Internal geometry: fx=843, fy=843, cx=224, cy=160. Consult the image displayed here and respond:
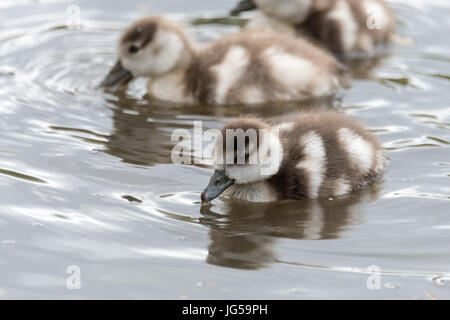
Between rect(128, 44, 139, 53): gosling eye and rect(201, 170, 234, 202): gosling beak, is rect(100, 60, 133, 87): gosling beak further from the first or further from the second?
rect(201, 170, 234, 202): gosling beak

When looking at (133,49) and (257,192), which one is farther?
(133,49)

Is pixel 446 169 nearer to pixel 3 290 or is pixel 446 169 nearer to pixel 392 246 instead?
pixel 392 246

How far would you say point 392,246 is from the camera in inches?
143

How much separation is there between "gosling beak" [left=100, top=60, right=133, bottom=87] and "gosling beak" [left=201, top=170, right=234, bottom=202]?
200 centimetres

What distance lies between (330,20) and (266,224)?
3.06m

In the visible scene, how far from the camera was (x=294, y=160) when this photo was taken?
412 centimetres

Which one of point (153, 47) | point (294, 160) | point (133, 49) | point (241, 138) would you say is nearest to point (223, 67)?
point (153, 47)

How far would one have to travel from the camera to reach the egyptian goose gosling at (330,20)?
6.54m

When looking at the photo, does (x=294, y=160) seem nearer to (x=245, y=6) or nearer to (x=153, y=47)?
(x=153, y=47)

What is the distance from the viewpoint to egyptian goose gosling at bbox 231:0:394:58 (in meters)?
6.54

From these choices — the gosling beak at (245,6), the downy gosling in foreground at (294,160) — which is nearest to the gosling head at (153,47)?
the gosling beak at (245,6)

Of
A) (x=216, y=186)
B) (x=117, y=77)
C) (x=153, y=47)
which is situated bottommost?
(x=216, y=186)

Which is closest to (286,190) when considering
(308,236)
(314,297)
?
(308,236)

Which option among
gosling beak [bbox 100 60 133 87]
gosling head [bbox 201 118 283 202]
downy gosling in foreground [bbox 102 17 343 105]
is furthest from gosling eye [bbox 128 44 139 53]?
Result: gosling head [bbox 201 118 283 202]
